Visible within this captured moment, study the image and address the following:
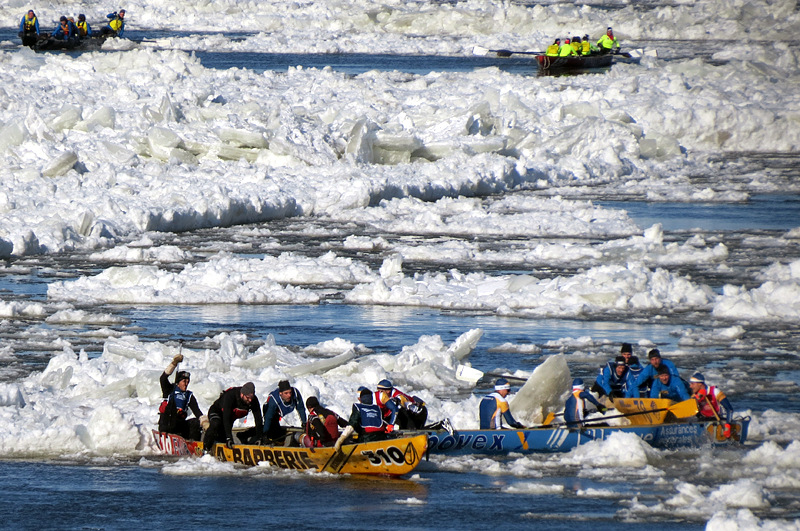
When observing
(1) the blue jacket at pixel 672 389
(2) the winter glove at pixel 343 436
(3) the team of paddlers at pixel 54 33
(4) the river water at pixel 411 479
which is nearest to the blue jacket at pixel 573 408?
(4) the river water at pixel 411 479

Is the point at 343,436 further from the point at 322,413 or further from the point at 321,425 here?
the point at 322,413

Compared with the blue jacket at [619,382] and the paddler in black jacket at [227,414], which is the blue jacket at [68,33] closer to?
the paddler in black jacket at [227,414]

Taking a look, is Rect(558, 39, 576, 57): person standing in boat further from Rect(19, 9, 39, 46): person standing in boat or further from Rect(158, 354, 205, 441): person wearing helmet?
Rect(158, 354, 205, 441): person wearing helmet

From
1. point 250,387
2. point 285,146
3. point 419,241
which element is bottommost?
point 250,387

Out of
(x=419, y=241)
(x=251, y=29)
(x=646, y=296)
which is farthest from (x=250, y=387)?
(x=251, y=29)

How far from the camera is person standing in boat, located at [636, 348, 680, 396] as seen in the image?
12250 millimetres

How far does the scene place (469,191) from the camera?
97.7 ft

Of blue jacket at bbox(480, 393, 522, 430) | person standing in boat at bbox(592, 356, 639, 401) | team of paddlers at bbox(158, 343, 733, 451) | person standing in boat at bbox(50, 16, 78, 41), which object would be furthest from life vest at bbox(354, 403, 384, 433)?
person standing in boat at bbox(50, 16, 78, 41)

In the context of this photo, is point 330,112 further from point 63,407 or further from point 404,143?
point 63,407

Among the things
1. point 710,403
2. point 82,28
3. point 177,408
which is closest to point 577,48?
point 82,28

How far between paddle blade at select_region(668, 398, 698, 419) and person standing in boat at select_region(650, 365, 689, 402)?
1.24ft

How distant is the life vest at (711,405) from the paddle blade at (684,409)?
0.06 m

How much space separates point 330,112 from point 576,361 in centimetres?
1878

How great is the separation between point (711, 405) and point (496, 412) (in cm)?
221
